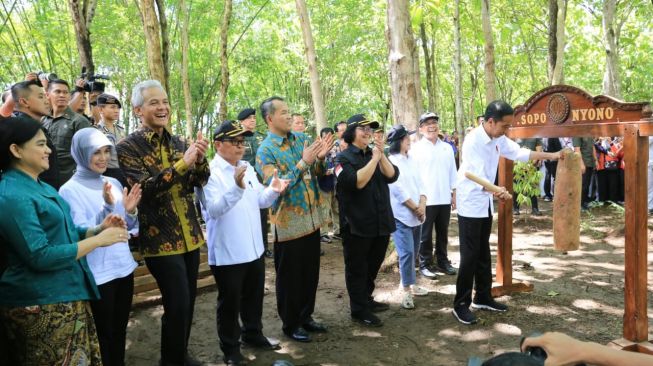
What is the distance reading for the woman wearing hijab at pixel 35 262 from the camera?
2.30 m

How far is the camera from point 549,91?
4.59 m

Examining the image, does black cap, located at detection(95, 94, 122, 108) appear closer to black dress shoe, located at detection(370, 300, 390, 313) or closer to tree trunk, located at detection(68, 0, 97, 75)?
tree trunk, located at detection(68, 0, 97, 75)

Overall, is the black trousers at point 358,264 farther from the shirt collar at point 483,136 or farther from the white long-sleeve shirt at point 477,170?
the shirt collar at point 483,136

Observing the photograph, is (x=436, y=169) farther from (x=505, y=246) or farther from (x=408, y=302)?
(x=408, y=302)

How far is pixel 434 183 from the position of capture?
20.7 feet

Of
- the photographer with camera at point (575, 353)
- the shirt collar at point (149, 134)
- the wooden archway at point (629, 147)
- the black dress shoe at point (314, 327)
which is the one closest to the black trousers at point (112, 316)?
the shirt collar at point (149, 134)

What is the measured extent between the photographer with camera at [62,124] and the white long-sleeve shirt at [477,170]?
367 centimetres

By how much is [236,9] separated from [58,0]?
6957mm

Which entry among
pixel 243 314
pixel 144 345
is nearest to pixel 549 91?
pixel 243 314

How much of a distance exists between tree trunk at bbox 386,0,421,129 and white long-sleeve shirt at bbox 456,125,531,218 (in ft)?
5.76

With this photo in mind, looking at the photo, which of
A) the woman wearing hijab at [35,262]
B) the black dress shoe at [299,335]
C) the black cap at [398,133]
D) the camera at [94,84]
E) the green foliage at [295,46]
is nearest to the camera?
the woman wearing hijab at [35,262]

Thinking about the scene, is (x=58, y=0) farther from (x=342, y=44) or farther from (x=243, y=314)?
(x=243, y=314)

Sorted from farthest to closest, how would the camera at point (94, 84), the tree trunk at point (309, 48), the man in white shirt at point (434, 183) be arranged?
1. the tree trunk at point (309, 48)
2. the man in white shirt at point (434, 183)
3. the camera at point (94, 84)

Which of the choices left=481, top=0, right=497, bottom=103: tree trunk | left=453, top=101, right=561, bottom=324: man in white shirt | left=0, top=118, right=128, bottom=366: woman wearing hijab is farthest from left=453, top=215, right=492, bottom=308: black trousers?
left=481, top=0, right=497, bottom=103: tree trunk
